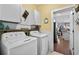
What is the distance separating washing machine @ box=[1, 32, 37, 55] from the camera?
1.36 meters

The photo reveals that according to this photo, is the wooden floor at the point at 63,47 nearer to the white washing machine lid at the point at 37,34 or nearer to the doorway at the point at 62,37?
the doorway at the point at 62,37

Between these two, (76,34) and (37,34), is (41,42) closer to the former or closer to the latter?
(37,34)

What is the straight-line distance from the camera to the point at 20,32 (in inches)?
59.3

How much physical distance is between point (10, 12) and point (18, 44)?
0.44 m

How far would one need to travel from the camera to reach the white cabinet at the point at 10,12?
140 cm

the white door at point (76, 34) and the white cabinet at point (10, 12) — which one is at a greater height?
Result: the white cabinet at point (10, 12)

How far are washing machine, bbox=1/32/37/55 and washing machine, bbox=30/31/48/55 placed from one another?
52 millimetres

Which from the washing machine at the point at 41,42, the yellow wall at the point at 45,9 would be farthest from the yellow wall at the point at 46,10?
the washing machine at the point at 41,42

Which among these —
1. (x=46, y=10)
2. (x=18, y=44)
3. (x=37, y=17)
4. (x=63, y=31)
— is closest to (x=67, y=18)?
(x=63, y=31)

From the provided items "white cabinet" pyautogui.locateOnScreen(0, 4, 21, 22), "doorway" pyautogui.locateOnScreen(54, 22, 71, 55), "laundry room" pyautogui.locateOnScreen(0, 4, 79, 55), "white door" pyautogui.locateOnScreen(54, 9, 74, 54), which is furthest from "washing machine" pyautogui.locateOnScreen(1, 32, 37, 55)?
"white door" pyautogui.locateOnScreen(54, 9, 74, 54)

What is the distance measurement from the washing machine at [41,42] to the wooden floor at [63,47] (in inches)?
5.7

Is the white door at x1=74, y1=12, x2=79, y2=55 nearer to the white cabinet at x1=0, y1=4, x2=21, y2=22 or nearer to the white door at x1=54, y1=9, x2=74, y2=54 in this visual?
the white door at x1=54, y1=9, x2=74, y2=54
